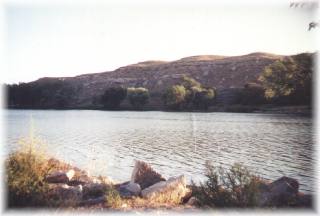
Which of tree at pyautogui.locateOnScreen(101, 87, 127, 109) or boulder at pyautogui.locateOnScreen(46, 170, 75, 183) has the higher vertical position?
tree at pyautogui.locateOnScreen(101, 87, 127, 109)

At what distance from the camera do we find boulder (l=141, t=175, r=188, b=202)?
7.23 metres

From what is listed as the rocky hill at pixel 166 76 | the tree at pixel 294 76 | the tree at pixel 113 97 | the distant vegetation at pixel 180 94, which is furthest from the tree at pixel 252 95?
the tree at pixel 113 97

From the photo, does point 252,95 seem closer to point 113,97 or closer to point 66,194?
point 113,97

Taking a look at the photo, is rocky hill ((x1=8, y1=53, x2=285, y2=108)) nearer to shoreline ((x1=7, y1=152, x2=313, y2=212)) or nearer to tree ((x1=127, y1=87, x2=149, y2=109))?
tree ((x1=127, y1=87, x2=149, y2=109))

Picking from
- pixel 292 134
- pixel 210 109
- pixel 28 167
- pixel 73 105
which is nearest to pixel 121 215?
pixel 28 167

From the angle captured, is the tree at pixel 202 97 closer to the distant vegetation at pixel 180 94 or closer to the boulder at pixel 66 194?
the distant vegetation at pixel 180 94

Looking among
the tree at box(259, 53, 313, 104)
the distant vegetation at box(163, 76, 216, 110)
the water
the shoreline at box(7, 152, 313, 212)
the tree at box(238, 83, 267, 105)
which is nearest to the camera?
the shoreline at box(7, 152, 313, 212)

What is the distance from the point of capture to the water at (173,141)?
519 inches

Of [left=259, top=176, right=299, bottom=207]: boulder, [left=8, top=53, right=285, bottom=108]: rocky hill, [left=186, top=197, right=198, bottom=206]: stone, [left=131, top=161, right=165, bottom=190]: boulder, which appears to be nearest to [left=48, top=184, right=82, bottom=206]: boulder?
[left=131, top=161, right=165, bottom=190]: boulder

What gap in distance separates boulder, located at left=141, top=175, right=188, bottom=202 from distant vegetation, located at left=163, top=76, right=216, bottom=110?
8.63m

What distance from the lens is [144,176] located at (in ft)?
27.6

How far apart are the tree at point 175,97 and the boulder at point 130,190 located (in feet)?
29.3

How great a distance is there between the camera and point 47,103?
620 inches

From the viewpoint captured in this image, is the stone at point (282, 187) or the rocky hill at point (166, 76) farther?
the rocky hill at point (166, 76)
